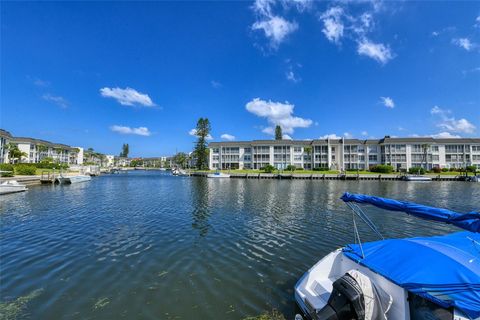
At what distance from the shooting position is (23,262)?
9852 millimetres

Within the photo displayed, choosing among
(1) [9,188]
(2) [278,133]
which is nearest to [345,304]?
(1) [9,188]

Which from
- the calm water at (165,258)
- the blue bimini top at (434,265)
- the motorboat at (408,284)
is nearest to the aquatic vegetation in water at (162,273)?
the calm water at (165,258)

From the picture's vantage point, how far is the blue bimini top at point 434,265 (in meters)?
4.64

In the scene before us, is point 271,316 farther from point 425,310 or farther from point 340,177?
point 340,177

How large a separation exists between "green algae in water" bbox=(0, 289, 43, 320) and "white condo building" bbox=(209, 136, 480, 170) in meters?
91.5

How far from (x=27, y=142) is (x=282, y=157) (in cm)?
10678

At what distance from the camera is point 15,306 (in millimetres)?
6766

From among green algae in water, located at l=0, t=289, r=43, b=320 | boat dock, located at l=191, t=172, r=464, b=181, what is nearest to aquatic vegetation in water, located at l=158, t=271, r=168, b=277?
green algae in water, located at l=0, t=289, r=43, b=320

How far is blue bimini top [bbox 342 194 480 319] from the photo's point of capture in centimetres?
464

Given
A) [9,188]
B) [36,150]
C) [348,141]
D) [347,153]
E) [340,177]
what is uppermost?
[348,141]

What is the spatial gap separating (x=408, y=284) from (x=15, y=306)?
1022cm

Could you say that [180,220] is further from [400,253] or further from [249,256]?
[400,253]

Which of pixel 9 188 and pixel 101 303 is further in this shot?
pixel 9 188

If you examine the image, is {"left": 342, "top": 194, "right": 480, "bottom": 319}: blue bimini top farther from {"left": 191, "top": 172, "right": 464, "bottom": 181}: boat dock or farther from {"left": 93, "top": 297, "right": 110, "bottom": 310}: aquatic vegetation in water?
{"left": 191, "top": 172, "right": 464, "bottom": 181}: boat dock
